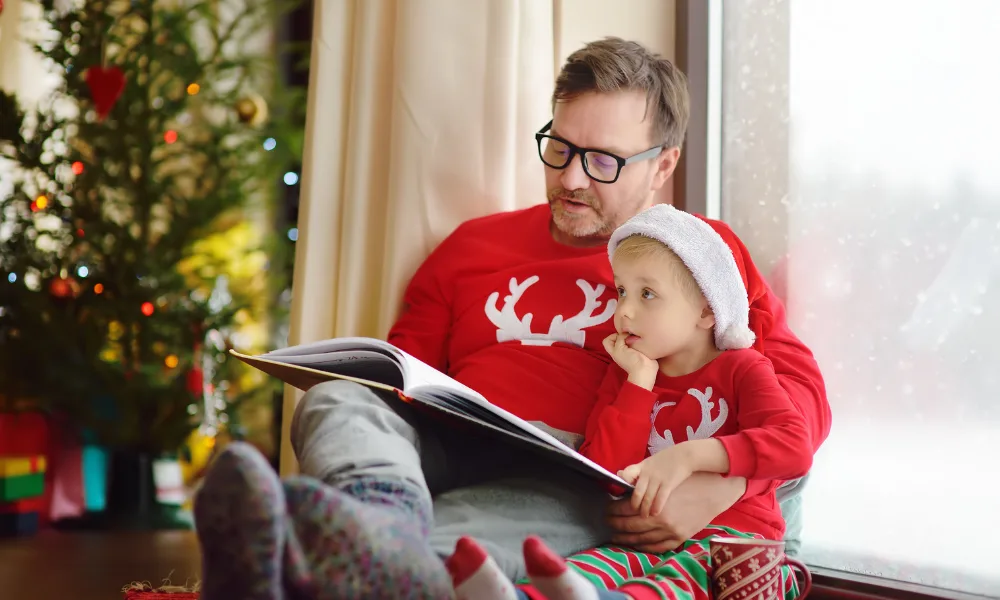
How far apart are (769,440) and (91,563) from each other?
1755mm

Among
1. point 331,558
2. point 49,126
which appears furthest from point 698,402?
point 49,126

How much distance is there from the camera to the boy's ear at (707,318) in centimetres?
126

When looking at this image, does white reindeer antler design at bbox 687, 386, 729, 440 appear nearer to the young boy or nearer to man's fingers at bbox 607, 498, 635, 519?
the young boy

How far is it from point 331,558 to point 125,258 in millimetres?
2272

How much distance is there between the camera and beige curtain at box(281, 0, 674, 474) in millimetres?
1743

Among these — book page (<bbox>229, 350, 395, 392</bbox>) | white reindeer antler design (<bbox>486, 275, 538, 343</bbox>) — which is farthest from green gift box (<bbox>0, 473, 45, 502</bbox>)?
white reindeer antler design (<bbox>486, 275, 538, 343</bbox>)

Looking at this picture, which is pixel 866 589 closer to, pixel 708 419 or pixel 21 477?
pixel 708 419

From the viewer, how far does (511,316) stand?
1.51 metres

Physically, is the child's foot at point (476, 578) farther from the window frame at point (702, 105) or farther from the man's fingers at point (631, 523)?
the window frame at point (702, 105)

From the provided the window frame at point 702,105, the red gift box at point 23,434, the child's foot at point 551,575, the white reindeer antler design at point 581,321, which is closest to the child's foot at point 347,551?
the child's foot at point 551,575

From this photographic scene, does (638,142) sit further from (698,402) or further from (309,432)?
(309,432)

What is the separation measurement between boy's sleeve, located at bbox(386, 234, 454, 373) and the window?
0.63m

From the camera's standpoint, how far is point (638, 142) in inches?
59.4

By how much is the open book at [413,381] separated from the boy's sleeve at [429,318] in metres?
0.33
